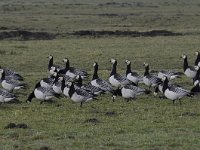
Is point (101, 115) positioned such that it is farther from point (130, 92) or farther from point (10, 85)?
point (10, 85)

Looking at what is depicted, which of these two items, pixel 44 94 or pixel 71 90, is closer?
pixel 71 90

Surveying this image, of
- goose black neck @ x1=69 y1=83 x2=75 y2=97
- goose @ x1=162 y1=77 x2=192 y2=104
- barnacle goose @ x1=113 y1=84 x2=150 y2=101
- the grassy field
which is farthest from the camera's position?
barnacle goose @ x1=113 y1=84 x2=150 y2=101

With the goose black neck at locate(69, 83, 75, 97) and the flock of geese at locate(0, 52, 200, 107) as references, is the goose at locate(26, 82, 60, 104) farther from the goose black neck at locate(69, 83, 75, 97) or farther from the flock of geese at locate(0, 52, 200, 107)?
the goose black neck at locate(69, 83, 75, 97)

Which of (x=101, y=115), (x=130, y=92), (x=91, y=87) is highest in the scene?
(x=91, y=87)

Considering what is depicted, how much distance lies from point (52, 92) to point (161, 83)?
4.44 metres

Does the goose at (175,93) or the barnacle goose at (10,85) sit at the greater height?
the barnacle goose at (10,85)

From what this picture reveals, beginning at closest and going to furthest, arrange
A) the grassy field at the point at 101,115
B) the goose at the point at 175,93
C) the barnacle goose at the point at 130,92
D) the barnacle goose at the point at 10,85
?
1. the grassy field at the point at 101,115
2. the goose at the point at 175,93
3. the barnacle goose at the point at 130,92
4. the barnacle goose at the point at 10,85

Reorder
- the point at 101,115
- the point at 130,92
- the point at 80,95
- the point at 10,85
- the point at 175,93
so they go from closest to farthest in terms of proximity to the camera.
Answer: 1. the point at 101,115
2. the point at 80,95
3. the point at 175,93
4. the point at 130,92
5. the point at 10,85

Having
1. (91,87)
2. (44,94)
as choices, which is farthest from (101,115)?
(91,87)

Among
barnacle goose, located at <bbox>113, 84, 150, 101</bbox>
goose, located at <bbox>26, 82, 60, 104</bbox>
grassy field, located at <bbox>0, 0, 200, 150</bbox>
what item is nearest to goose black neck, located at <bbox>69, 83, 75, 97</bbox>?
grassy field, located at <bbox>0, 0, 200, 150</bbox>

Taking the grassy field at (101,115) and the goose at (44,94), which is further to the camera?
the goose at (44,94)

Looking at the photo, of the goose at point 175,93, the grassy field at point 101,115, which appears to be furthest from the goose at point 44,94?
the goose at point 175,93

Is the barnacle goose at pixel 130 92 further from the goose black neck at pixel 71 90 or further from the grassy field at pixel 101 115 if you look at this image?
the goose black neck at pixel 71 90

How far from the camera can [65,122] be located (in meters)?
16.8
